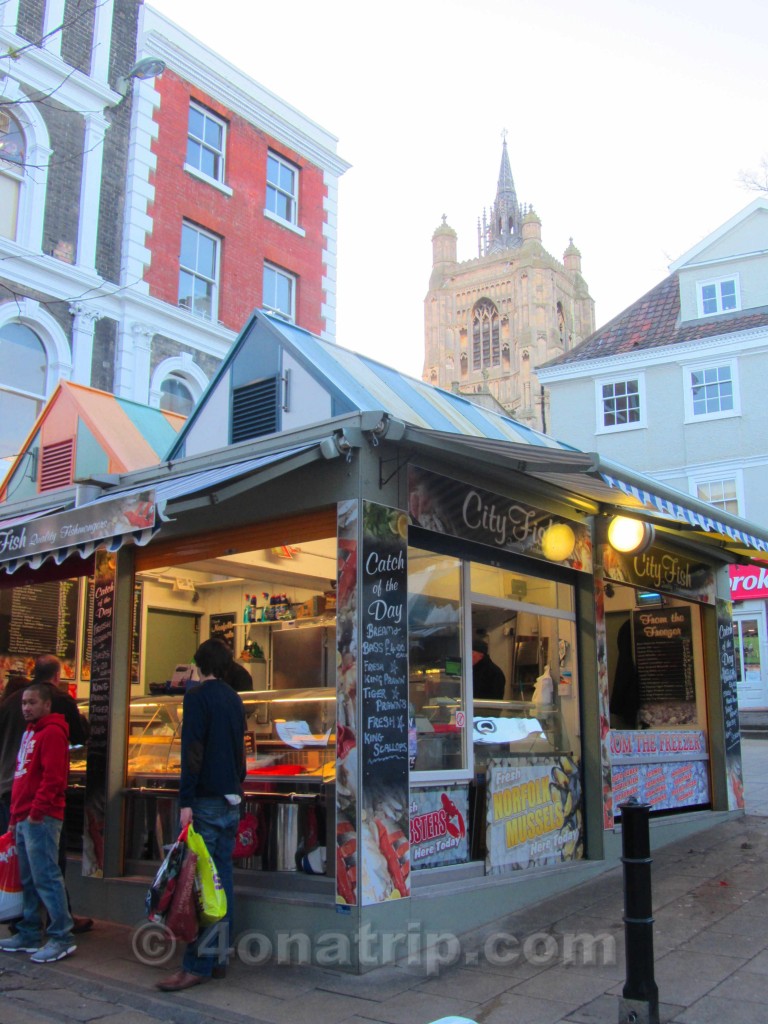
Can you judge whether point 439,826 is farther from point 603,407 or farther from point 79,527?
point 603,407

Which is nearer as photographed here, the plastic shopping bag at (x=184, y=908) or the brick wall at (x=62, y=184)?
the plastic shopping bag at (x=184, y=908)

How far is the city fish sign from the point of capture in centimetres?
581

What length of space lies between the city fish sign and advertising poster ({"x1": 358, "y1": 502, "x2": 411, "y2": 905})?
1.45 metres

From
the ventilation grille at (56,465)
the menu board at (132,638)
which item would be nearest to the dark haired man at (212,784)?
the menu board at (132,638)

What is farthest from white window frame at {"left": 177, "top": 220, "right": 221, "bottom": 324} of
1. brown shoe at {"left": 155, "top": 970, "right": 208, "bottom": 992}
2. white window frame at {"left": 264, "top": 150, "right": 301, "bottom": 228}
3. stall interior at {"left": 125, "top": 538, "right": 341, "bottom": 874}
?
A: brown shoe at {"left": 155, "top": 970, "right": 208, "bottom": 992}

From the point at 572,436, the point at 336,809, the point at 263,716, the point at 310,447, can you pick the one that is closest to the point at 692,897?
the point at 336,809

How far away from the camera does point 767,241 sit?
25500mm

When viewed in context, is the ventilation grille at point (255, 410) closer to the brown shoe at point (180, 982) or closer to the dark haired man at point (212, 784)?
the dark haired man at point (212, 784)

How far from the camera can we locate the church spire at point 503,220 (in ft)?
380

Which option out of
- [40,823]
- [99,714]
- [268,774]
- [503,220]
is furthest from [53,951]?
[503,220]

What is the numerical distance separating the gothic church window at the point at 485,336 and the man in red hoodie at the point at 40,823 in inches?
3528

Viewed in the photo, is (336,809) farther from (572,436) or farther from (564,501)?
(572,436)

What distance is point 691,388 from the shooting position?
1013 inches

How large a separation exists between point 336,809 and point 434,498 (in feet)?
7.56
